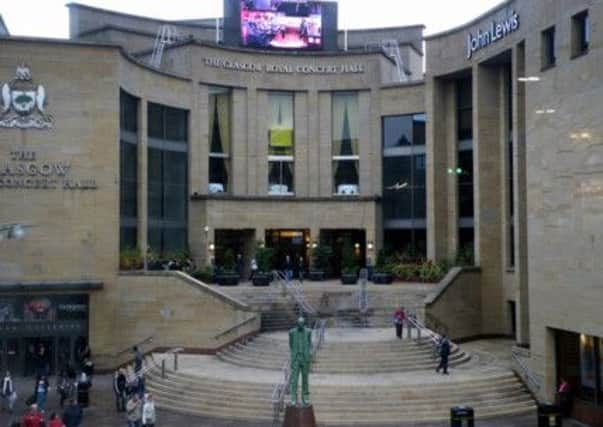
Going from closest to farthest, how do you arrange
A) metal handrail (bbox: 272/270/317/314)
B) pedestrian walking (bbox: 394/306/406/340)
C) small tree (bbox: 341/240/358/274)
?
1. pedestrian walking (bbox: 394/306/406/340)
2. metal handrail (bbox: 272/270/317/314)
3. small tree (bbox: 341/240/358/274)

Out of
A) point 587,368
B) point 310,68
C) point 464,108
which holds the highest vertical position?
point 310,68

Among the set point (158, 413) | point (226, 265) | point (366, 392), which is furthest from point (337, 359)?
point (226, 265)

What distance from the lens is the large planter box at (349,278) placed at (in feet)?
149

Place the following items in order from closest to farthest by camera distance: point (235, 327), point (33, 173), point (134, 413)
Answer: point (134, 413)
point (235, 327)
point (33, 173)

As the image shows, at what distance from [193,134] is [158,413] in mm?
22518

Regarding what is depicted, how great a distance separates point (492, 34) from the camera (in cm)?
4100

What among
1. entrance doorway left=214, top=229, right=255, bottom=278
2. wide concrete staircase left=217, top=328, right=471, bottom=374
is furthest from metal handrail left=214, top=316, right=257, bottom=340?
entrance doorway left=214, top=229, right=255, bottom=278

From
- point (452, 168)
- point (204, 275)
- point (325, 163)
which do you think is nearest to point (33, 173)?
point (204, 275)

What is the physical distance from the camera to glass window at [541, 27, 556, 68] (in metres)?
30.4

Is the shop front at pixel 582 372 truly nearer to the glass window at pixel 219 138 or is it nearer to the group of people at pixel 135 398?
the group of people at pixel 135 398

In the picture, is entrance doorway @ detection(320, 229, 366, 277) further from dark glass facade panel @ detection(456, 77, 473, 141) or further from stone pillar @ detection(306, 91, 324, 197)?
dark glass facade panel @ detection(456, 77, 473, 141)

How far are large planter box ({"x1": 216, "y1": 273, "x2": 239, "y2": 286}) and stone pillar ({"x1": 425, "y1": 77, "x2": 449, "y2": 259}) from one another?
10.5 meters

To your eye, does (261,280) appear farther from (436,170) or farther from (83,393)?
(83,393)

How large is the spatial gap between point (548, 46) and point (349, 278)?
18.2 metres
